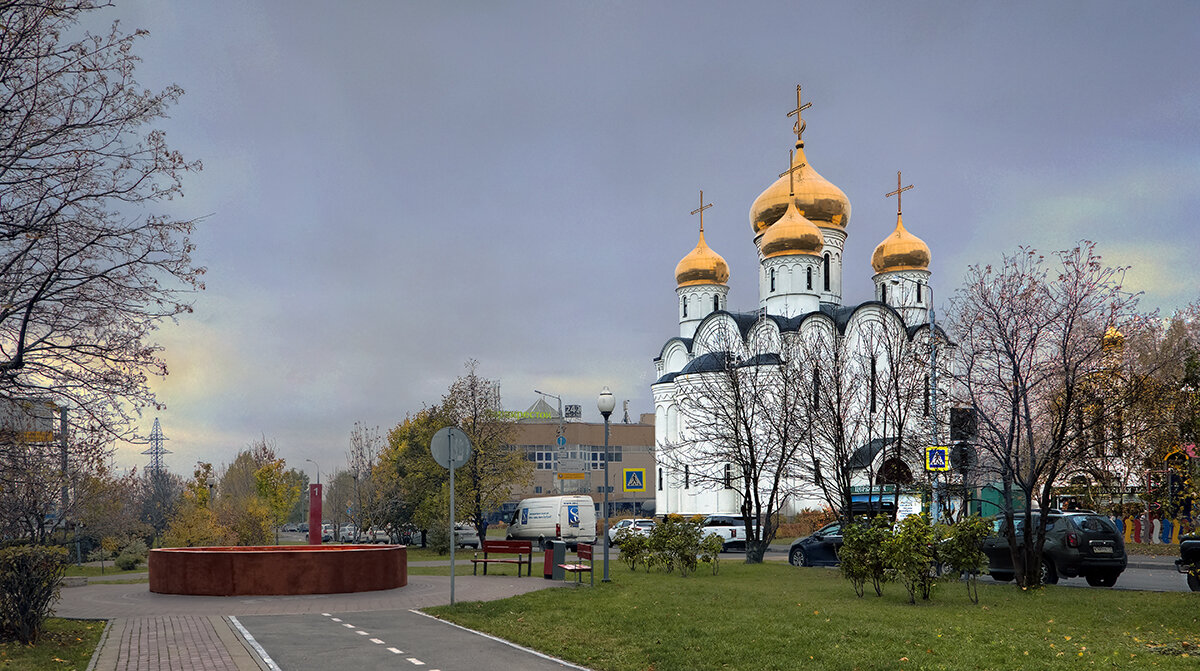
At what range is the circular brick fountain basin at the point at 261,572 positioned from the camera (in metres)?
16.8

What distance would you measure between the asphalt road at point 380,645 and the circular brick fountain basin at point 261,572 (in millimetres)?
3241

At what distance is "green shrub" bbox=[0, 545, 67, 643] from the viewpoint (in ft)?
38.0

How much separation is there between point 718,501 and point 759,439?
68.7ft

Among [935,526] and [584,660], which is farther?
[935,526]

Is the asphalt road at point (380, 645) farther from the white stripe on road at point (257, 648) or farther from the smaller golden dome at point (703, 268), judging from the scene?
the smaller golden dome at point (703, 268)

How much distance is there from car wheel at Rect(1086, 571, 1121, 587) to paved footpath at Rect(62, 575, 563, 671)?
11.0 m

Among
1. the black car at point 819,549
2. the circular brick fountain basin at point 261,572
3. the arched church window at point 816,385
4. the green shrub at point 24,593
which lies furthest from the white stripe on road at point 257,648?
the arched church window at point 816,385

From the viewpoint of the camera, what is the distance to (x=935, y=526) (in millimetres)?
15445

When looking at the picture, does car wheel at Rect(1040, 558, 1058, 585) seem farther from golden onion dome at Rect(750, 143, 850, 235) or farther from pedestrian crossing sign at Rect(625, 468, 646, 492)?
golden onion dome at Rect(750, 143, 850, 235)

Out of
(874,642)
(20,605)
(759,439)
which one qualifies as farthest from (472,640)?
(759,439)

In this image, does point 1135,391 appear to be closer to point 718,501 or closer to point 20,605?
point 20,605

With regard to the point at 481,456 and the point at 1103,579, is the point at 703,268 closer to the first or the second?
the point at 481,456

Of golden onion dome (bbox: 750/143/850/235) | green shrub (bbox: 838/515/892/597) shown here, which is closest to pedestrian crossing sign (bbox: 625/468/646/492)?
green shrub (bbox: 838/515/892/597)

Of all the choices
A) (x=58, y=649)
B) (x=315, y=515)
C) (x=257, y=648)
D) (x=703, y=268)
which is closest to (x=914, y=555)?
(x=257, y=648)
